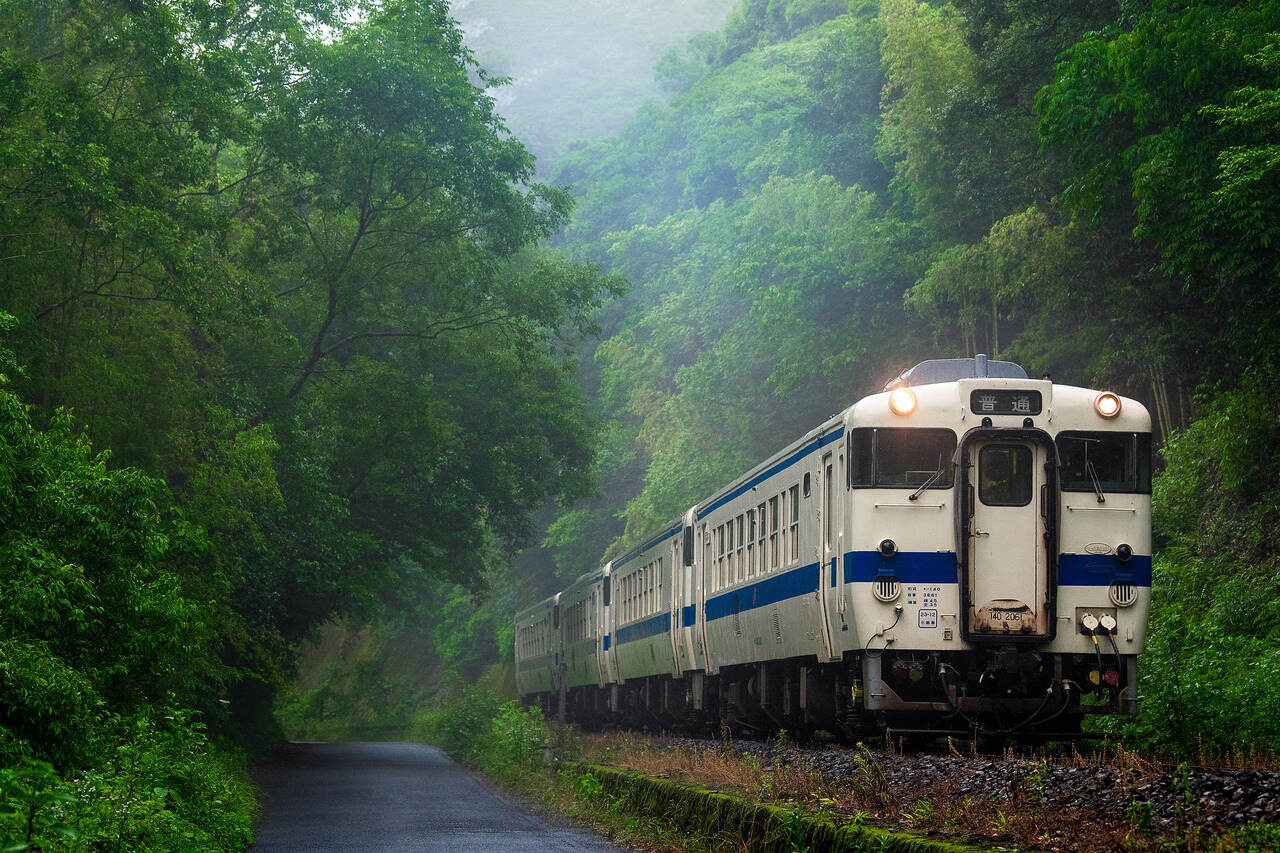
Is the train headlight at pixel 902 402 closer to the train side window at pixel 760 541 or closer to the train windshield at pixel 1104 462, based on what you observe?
the train windshield at pixel 1104 462

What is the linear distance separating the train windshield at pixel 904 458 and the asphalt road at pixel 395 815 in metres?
3.48

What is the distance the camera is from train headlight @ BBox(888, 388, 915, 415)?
36.5 ft

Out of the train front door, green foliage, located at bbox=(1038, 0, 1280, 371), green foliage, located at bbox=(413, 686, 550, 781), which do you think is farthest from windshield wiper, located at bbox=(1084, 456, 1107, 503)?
green foliage, located at bbox=(413, 686, 550, 781)

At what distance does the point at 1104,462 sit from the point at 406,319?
1643 centimetres

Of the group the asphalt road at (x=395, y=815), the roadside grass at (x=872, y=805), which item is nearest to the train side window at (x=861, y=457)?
the roadside grass at (x=872, y=805)

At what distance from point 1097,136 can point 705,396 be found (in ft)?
77.8

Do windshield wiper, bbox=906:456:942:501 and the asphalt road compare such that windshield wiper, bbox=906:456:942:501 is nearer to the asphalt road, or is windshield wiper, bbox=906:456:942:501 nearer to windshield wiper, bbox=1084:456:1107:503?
windshield wiper, bbox=1084:456:1107:503

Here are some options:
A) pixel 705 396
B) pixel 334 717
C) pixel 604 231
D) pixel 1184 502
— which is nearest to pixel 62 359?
pixel 1184 502

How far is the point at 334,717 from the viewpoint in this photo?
58312mm

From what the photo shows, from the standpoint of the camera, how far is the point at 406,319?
25391 millimetres

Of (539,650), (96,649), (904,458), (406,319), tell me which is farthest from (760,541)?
(539,650)

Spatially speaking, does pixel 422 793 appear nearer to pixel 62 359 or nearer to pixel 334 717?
pixel 62 359

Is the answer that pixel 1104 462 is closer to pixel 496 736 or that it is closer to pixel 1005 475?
pixel 1005 475

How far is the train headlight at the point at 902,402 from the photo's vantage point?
11.1 metres
